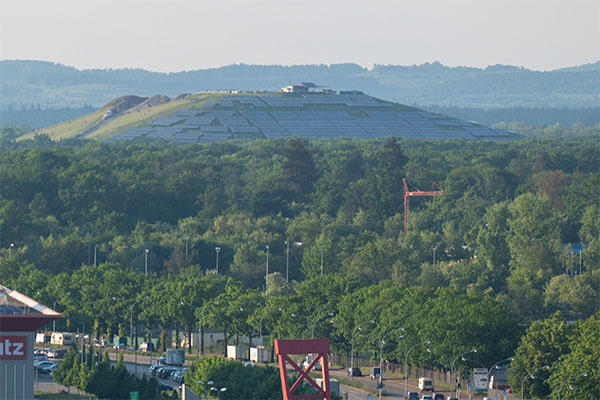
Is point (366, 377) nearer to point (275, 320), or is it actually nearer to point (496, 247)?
point (275, 320)

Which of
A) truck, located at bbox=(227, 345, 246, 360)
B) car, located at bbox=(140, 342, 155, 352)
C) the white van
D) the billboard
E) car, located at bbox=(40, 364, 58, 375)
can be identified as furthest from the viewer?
car, located at bbox=(140, 342, 155, 352)

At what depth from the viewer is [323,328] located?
451 ft

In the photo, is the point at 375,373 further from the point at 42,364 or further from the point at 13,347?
the point at 13,347

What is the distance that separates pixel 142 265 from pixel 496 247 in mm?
45534

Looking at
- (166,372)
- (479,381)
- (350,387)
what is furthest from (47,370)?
(479,381)

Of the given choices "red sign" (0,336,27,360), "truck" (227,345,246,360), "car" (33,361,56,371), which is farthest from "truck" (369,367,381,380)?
"red sign" (0,336,27,360)

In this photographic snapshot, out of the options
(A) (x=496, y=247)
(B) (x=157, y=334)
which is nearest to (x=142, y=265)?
(B) (x=157, y=334)

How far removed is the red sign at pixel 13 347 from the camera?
201ft

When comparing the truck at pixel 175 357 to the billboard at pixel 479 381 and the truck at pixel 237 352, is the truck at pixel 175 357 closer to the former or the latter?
the truck at pixel 237 352

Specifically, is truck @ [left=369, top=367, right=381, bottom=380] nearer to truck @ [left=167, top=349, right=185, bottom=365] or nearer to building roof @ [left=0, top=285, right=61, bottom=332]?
truck @ [left=167, top=349, right=185, bottom=365]

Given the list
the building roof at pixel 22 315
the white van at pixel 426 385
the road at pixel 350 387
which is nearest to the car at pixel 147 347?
the road at pixel 350 387

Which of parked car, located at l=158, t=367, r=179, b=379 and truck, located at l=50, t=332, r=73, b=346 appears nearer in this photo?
parked car, located at l=158, t=367, r=179, b=379

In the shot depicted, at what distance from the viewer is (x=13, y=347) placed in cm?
6162

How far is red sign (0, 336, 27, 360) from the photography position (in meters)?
61.4
